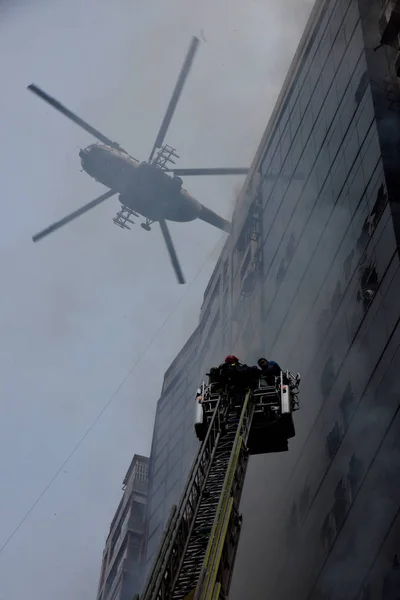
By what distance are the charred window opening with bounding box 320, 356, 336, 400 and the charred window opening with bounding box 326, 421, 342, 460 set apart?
6.13 feet

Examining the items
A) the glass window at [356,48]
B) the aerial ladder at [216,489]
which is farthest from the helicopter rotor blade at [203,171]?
the aerial ladder at [216,489]

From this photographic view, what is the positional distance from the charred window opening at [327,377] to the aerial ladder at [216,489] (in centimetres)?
966

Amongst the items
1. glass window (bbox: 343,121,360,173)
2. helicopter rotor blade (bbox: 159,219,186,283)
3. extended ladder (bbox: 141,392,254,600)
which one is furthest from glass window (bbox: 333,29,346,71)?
extended ladder (bbox: 141,392,254,600)

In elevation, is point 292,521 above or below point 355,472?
above

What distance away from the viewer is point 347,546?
24031 mm

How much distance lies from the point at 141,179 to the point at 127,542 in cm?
2290

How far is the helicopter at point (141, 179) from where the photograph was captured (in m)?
49.0

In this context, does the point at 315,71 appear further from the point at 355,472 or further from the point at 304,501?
the point at 355,472

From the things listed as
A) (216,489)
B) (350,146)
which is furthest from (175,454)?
(216,489)

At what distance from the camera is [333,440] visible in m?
27.6

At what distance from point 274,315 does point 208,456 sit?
2181 centimetres

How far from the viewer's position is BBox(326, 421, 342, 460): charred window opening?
89.2ft

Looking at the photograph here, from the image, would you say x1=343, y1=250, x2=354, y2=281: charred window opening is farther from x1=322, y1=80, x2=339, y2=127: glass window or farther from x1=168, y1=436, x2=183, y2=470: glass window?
x1=168, y1=436, x2=183, y2=470: glass window

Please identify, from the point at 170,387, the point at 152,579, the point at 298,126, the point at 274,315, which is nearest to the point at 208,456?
the point at 152,579
